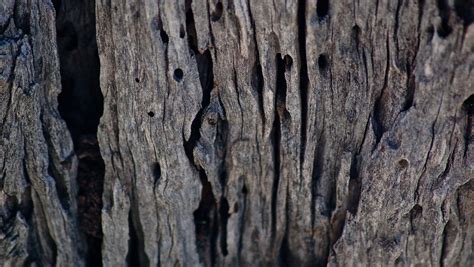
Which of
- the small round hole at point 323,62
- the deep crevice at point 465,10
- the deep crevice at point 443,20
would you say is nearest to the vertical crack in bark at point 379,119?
the small round hole at point 323,62

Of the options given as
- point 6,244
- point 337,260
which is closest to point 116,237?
point 6,244

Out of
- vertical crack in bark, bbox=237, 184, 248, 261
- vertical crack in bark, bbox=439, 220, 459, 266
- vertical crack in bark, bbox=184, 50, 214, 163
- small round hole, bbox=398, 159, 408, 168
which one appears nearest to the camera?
small round hole, bbox=398, 159, 408, 168

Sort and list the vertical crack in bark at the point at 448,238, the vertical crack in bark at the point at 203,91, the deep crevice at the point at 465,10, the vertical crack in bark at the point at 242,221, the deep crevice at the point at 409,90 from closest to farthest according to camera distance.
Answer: the deep crevice at the point at 465,10
the deep crevice at the point at 409,90
the vertical crack in bark at the point at 203,91
the vertical crack in bark at the point at 448,238
the vertical crack in bark at the point at 242,221

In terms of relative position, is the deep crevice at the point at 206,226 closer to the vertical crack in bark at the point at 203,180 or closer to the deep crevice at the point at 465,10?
the vertical crack in bark at the point at 203,180

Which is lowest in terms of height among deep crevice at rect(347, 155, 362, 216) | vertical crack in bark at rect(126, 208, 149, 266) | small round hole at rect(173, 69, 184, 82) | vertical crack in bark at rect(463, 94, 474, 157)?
vertical crack in bark at rect(126, 208, 149, 266)

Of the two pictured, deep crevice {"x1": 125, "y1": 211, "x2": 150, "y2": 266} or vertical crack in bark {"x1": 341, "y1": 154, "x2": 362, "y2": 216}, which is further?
deep crevice {"x1": 125, "y1": 211, "x2": 150, "y2": 266}

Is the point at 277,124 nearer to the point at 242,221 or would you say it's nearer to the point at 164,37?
the point at 242,221

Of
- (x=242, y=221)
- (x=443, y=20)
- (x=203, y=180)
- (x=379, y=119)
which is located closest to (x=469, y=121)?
(x=379, y=119)

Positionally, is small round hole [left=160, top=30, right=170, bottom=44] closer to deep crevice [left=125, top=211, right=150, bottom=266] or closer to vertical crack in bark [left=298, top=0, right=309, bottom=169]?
vertical crack in bark [left=298, top=0, right=309, bottom=169]

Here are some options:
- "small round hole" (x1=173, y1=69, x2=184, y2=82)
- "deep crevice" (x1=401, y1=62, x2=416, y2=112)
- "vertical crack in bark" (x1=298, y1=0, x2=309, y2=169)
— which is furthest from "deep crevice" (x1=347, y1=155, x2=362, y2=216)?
"small round hole" (x1=173, y1=69, x2=184, y2=82)
